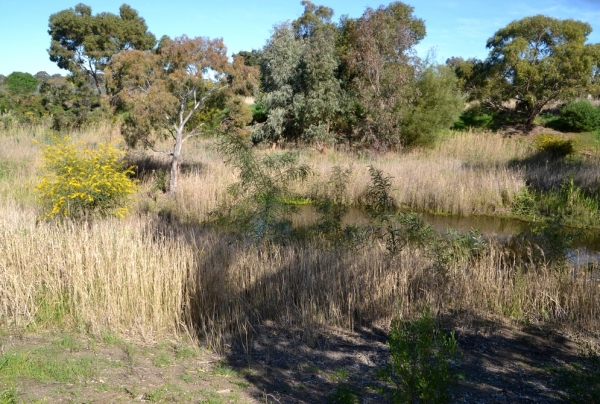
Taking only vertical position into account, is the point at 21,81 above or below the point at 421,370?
above

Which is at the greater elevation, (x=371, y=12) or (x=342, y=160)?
(x=371, y=12)

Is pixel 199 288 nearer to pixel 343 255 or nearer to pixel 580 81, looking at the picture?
pixel 343 255

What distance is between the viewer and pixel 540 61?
25797 millimetres

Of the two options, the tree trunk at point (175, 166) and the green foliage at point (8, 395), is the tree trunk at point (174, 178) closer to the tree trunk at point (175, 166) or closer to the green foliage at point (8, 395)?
the tree trunk at point (175, 166)

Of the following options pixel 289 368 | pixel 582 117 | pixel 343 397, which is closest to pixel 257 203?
pixel 289 368

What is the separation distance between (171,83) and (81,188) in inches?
219

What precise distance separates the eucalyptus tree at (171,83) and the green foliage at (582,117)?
18199mm

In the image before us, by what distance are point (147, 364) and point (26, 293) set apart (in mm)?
2072

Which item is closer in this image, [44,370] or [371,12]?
[44,370]

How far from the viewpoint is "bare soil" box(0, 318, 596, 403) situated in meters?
4.58

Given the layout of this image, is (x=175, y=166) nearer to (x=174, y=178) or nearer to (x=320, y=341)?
(x=174, y=178)

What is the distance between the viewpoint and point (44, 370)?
15.8 ft

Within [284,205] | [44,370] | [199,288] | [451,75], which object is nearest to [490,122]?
[451,75]

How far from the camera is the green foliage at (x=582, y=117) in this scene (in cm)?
2683
